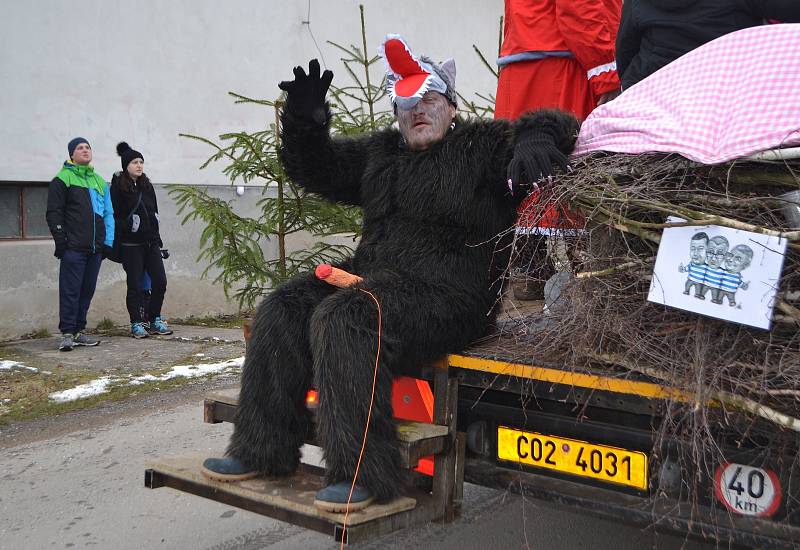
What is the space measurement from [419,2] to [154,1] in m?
Answer: 4.74

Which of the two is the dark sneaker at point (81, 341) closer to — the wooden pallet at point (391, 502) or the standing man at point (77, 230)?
the standing man at point (77, 230)

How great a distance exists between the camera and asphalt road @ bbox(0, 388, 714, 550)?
3.88 meters

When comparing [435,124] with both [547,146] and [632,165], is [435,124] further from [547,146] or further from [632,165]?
[632,165]

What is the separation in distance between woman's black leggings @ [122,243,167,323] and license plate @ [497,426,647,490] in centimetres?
637

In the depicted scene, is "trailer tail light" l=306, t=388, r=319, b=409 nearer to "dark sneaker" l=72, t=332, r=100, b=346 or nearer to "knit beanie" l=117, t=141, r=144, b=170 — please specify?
"dark sneaker" l=72, t=332, r=100, b=346

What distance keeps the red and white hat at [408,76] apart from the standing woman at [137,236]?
5504 mm

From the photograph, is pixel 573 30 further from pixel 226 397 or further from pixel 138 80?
pixel 138 80

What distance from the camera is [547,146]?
3.13m

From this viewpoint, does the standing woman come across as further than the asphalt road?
Yes

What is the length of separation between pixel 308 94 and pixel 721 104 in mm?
1762

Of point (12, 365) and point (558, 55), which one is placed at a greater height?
point (558, 55)

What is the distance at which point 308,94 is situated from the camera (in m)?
3.78

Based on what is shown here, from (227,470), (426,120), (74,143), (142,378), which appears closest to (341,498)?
(227,470)

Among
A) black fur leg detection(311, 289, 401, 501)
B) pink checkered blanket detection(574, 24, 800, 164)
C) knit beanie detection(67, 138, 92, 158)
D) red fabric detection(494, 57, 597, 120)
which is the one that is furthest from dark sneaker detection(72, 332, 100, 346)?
pink checkered blanket detection(574, 24, 800, 164)
